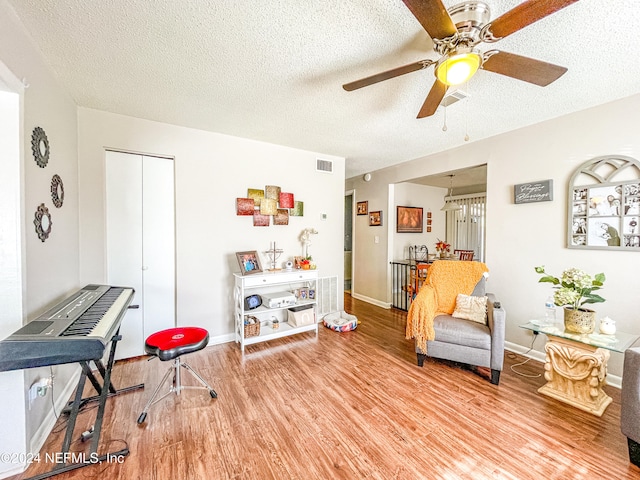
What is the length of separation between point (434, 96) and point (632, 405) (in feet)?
6.97

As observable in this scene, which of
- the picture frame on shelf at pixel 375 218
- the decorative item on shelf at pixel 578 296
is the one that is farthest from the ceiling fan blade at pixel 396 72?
the picture frame on shelf at pixel 375 218

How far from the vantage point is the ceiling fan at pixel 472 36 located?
42.2 inches

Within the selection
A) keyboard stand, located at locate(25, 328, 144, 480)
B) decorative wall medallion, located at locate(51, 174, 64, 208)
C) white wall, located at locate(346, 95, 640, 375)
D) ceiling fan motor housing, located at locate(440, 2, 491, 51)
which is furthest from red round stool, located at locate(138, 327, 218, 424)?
white wall, located at locate(346, 95, 640, 375)

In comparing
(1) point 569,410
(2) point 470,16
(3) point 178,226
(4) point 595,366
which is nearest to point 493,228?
(4) point 595,366

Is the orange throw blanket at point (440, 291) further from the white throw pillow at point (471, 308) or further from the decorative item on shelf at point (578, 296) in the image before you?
the decorative item on shelf at point (578, 296)

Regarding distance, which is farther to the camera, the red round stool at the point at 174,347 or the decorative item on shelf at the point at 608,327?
the decorative item on shelf at the point at 608,327

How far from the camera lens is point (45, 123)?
5.82 feet

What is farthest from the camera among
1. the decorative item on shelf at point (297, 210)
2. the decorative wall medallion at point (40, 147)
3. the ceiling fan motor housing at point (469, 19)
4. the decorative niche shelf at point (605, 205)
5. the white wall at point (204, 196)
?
the decorative item on shelf at point (297, 210)

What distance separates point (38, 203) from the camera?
1657 millimetres

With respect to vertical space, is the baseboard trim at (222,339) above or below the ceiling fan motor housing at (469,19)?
below

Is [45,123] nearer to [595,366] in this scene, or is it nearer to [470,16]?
[470,16]

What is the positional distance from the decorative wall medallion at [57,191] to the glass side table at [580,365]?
3.81 meters

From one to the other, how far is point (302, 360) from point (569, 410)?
6.99 feet

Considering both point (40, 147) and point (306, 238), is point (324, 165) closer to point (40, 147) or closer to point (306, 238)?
point (306, 238)
